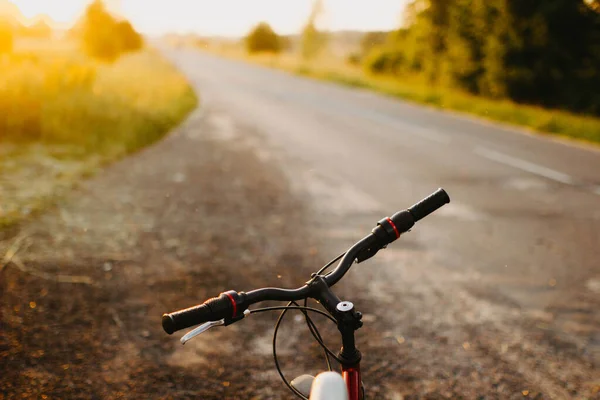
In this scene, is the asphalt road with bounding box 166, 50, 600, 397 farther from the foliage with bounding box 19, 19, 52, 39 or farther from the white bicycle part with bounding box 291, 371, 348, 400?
the foliage with bounding box 19, 19, 52, 39

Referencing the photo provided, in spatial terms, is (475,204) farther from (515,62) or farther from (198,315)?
(515,62)

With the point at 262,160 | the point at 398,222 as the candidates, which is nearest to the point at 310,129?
the point at 262,160

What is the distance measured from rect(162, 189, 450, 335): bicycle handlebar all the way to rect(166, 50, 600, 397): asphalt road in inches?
84.8

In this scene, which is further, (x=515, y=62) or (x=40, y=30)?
(x=40, y=30)

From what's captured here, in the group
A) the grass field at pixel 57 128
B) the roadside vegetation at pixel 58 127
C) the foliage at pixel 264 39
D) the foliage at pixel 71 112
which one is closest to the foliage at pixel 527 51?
the roadside vegetation at pixel 58 127

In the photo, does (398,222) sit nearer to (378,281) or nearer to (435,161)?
(378,281)

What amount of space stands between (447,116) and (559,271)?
12557 millimetres

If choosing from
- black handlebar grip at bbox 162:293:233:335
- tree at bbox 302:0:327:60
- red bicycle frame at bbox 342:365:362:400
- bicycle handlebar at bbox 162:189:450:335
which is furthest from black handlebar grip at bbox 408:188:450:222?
tree at bbox 302:0:327:60

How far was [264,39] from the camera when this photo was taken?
211ft

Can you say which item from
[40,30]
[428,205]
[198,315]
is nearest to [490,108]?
[428,205]

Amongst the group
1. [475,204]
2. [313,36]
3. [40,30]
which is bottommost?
[40,30]

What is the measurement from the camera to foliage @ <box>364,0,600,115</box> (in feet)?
51.3

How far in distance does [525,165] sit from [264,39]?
193ft

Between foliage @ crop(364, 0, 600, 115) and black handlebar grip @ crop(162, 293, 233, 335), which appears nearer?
black handlebar grip @ crop(162, 293, 233, 335)
